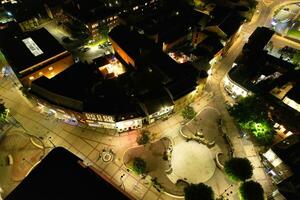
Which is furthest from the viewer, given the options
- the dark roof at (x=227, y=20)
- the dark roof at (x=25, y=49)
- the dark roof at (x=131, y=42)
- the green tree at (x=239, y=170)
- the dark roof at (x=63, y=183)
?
the dark roof at (x=227, y=20)

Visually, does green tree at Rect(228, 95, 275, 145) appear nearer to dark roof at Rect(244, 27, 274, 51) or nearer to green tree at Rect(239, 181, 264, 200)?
green tree at Rect(239, 181, 264, 200)

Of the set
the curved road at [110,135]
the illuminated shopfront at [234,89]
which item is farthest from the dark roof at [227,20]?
the illuminated shopfront at [234,89]

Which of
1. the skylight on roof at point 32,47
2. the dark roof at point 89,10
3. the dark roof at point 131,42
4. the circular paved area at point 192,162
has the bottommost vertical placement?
the circular paved area at point 192,162

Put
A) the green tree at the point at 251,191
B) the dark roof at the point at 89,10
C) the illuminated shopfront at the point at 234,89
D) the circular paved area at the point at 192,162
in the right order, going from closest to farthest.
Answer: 1. the green tree at the point at 251,191
2. the circular paved area at the point at 192,162
3. the illuminated shopfront at the point at 234,89
4. the dark roof at the point at 89,10

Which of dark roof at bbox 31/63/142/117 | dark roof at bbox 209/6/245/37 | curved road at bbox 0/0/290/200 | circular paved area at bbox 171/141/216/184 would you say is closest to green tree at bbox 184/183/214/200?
curved road at bbox 0/0/290/200

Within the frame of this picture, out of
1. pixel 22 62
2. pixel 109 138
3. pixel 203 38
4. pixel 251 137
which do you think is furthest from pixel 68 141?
pixel 203 38

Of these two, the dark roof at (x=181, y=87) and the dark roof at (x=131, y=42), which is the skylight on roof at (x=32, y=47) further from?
the dark roof at (x=181, y=87)

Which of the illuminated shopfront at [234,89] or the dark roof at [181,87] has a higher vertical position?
the dark roof at [181,87]

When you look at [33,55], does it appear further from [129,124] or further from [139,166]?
[139,166]
